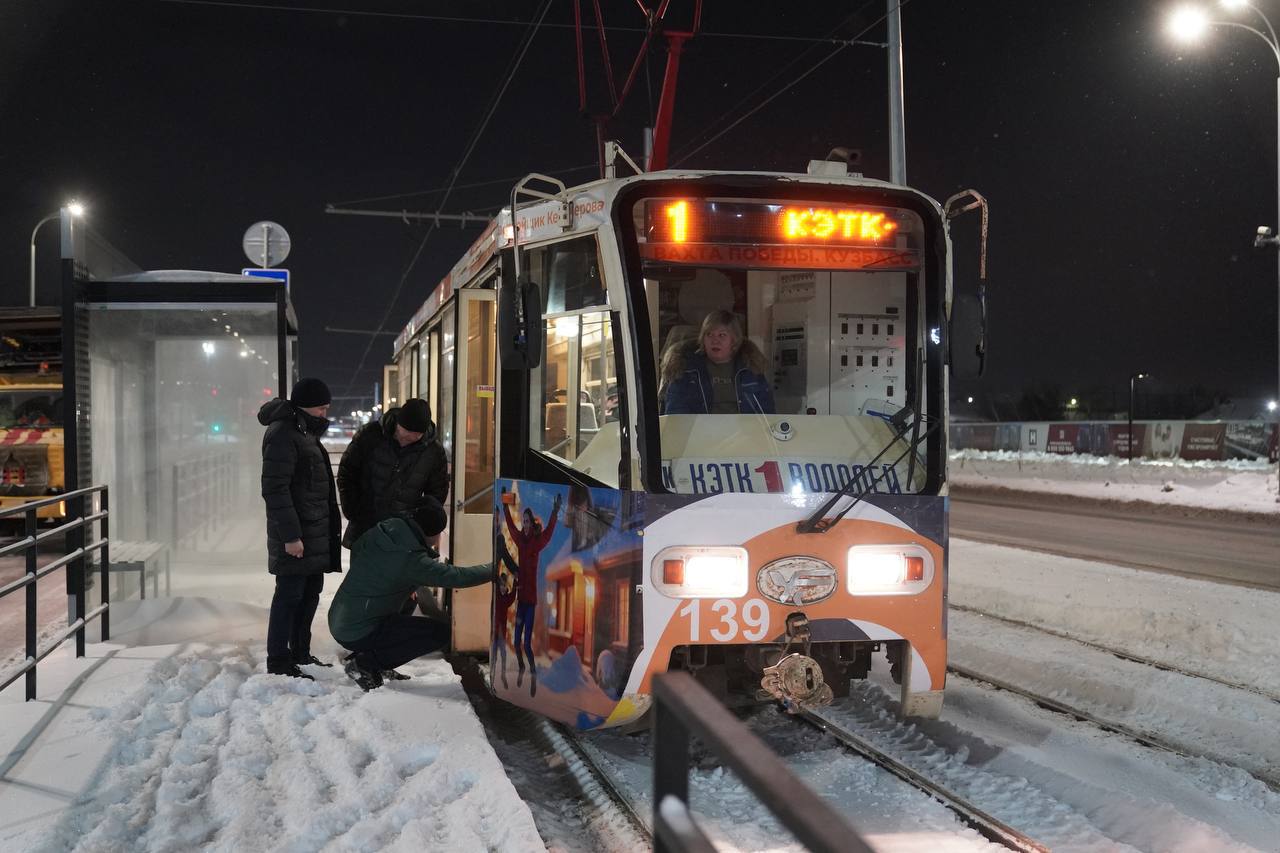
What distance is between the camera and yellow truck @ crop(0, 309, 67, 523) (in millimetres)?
15367

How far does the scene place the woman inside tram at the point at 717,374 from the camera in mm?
5016

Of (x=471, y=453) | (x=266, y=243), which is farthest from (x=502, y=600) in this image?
(x=266, y=243)

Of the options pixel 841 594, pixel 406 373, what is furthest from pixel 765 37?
pixel 841 594

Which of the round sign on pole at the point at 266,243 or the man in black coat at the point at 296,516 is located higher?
the round sign on pole at the point at 266,243

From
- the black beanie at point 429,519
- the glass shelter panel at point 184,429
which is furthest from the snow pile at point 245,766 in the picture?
the glass shelter panel at point 184,429

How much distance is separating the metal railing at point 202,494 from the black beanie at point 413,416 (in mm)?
4313

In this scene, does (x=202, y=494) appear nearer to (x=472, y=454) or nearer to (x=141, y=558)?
(x=141, y=558)

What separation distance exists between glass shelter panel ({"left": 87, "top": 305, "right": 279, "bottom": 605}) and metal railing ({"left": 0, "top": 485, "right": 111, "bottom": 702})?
1.55 m

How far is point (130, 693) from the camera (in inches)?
223

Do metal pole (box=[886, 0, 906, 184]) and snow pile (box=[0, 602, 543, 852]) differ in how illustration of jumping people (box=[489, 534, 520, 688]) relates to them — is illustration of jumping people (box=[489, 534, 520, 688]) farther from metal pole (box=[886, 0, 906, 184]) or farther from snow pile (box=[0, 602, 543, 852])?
metal pole (box=[886, 0, 906, 184])

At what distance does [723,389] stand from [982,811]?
87.8 inches

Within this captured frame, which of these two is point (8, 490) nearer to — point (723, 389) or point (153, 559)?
point (153, 559)

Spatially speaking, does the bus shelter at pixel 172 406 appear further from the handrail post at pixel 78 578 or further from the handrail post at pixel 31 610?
the handrail post at pixel 31 610

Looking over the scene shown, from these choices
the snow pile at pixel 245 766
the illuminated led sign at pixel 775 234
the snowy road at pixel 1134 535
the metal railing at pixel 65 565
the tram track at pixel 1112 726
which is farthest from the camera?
the snowy road at pixel 1134 535
